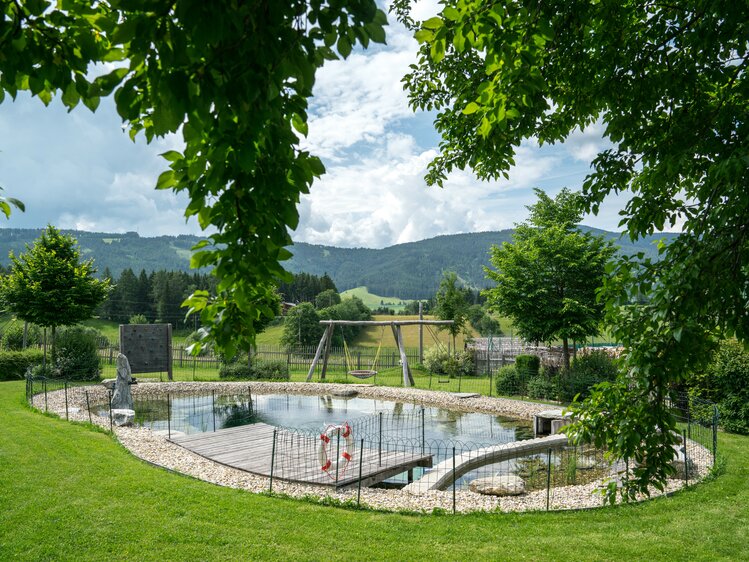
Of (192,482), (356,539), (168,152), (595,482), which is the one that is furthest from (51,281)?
(168,152)

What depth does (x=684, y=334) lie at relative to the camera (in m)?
2.74

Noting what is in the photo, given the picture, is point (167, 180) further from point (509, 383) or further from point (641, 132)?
point (509, 383)

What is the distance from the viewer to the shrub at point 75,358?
19.9 m

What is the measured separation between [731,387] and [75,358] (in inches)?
846

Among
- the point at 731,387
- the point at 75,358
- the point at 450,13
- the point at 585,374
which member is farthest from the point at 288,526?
the point at 75,358

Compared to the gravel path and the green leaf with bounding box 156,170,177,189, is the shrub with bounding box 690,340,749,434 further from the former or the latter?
the green leaf with bounding box 156,170,177,189

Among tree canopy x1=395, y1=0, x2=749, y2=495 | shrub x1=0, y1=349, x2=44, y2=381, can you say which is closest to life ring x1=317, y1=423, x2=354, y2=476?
tree canopy x1=395, y1=0, x2=749, y2=495

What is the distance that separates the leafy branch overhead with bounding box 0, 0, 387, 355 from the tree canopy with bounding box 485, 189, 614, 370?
54.3 ft

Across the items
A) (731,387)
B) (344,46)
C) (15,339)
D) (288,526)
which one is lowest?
(288,526)

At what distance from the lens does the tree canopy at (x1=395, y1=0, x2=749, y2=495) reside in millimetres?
2793

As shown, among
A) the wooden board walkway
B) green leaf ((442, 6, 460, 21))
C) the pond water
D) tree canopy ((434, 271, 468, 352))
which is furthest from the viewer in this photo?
tree canopy ((434, 271, 468, 352))

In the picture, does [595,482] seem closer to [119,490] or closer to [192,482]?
[192,482]

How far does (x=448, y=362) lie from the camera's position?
982 inches

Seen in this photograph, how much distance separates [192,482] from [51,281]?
13.8m
